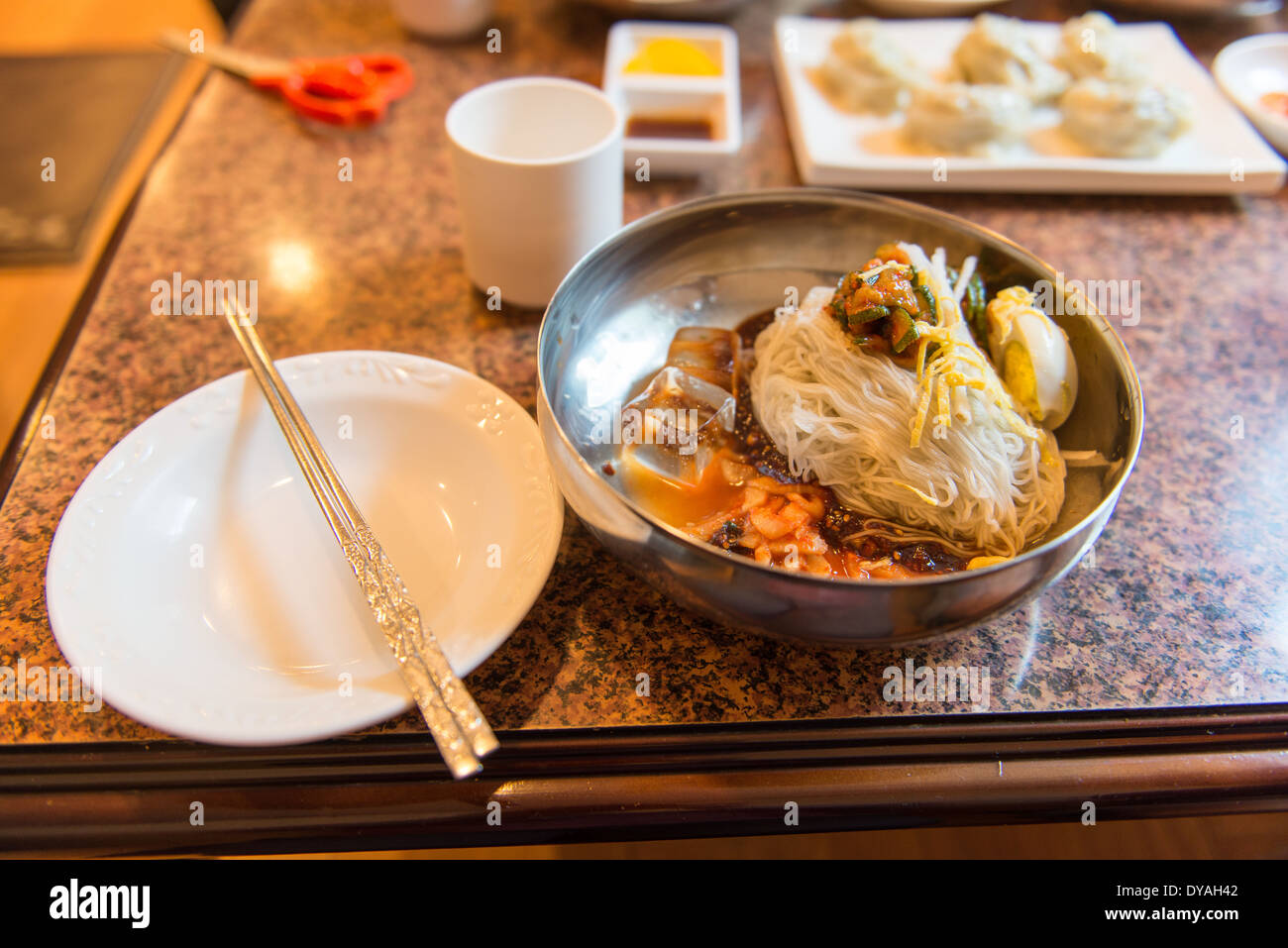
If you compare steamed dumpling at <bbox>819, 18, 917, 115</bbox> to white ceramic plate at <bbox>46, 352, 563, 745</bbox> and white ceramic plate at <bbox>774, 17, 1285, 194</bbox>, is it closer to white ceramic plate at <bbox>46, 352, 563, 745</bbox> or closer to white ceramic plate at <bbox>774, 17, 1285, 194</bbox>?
white ceramic plate at <bbox>774, 17, 1285, 194</bbox>

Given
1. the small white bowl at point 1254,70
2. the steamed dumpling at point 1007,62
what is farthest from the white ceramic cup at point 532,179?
the small white bowl at point 1254,70

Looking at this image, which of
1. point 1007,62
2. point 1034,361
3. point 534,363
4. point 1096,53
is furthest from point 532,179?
point 1096,53

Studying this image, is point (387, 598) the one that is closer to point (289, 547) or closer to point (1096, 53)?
point (289, 547)

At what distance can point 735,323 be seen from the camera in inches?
52.1

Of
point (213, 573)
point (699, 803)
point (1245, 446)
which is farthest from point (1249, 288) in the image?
point (213, 573)

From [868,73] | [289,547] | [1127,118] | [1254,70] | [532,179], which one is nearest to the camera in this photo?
[289,547]

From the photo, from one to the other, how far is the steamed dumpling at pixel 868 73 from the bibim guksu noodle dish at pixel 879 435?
32.6 inches

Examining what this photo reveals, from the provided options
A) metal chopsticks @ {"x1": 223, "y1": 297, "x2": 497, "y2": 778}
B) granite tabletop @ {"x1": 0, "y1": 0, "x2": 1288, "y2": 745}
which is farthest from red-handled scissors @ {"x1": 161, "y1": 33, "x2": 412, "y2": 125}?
metal chopsticks @ {"x1": 223, "y1": 297, "x2": 497, "y2": 778}

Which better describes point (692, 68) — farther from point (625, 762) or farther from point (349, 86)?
point (625, 762)

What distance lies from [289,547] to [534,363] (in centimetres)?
50

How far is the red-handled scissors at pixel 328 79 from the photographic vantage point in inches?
72.1
